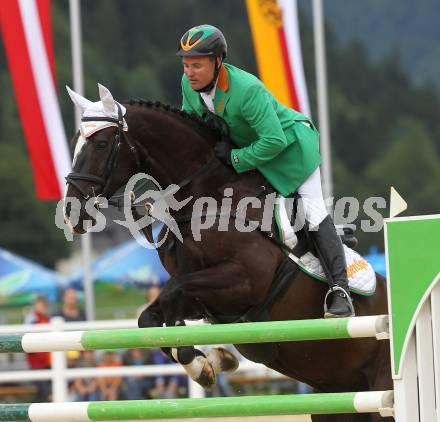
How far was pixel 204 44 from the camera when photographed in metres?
5.35

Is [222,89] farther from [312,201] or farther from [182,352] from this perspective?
[182,352]

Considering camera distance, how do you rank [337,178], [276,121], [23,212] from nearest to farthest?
1. [276,121]
2. [23,212]
3. [337,178]

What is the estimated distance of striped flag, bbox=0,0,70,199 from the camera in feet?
40.5

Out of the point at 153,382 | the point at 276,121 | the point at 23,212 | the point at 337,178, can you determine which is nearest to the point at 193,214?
the point at 276,121

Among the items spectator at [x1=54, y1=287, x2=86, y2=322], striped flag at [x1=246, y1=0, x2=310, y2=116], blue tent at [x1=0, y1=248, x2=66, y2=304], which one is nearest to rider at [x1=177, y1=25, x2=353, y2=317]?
spectator at [x1=54, y1=287, x2=86, y2=322]

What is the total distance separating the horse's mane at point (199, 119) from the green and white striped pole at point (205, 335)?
62.7 inches

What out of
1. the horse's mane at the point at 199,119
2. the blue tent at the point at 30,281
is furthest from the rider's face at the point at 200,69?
the blue tent at the point at 30,281

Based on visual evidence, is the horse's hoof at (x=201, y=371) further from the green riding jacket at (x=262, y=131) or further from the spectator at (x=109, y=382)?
the spectator at (x=109, y=382)

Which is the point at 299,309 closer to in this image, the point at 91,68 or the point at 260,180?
the point at 260,180

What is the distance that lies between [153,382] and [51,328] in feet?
5.49

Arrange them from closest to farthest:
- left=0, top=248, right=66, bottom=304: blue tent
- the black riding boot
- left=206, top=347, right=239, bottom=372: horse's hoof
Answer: the black riding boot
left=206, top=347, right=239, bottom=372: horse's hoof
left=0, top=248, right=66, bottom=304: blue tent

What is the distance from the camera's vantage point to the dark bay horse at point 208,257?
5.26 metres

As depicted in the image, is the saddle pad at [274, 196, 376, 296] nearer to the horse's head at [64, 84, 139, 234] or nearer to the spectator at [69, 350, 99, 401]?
the horse's head at [64, 84, 139, 234]

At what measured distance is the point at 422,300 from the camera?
3961mm
